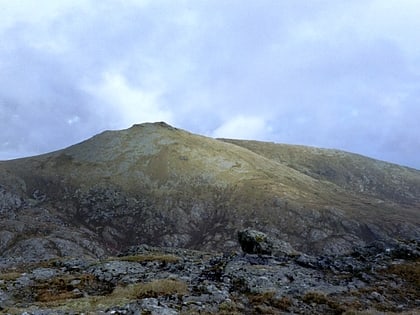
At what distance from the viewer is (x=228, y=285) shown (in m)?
28.6

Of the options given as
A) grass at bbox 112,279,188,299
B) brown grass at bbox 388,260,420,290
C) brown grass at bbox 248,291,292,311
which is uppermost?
brown grass at bbox 388,260,420,290

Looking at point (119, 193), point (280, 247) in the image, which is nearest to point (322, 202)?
point (119, 193)

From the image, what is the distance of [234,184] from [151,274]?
169 m

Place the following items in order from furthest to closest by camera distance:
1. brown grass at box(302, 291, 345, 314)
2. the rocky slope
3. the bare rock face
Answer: the bare rock face → the rocky slope → brown grass at box(302, 291, 345, 314)

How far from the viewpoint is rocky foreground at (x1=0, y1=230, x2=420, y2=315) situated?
79.3 feet

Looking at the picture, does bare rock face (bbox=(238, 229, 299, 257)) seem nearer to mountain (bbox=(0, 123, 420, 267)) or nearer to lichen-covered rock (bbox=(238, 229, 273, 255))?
lichen-covered rock (bbox=(238, 229, 273, 255))

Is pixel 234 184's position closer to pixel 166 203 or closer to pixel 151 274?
pixel 166 203

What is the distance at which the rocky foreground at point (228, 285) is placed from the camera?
79.3 feet

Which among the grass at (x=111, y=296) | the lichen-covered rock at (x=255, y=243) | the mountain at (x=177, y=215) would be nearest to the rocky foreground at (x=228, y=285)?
the grass at (x=111, y=296)

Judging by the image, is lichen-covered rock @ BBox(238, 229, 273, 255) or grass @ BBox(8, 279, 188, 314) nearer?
grass @ BBox(8, 279, 188, 314)

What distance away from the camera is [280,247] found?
41.6m

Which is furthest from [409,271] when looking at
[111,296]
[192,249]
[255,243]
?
[192,249]

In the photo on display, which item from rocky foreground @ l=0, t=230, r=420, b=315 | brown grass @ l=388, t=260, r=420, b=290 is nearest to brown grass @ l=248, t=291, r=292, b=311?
rocky foreground @ l=0, t=230, r=420, b=315

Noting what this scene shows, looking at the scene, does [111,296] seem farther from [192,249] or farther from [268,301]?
[192,249]
